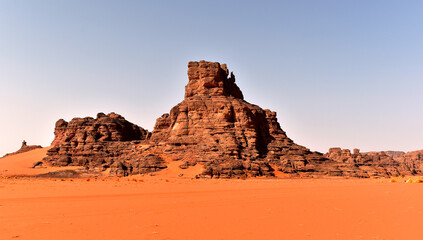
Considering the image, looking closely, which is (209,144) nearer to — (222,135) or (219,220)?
(222,135)

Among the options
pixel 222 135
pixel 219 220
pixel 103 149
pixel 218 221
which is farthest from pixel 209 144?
pixel 218 221

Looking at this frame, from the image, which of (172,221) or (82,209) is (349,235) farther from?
(82,209)

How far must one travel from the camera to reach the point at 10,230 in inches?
322

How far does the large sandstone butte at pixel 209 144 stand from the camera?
146ft

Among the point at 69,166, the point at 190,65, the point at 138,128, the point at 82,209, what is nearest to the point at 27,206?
the point at 82,209

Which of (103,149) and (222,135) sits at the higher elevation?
(222,135)

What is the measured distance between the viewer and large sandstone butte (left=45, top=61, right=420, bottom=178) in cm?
4447

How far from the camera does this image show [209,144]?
46906 mm

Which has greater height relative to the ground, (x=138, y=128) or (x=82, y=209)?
(x=138, y=128)

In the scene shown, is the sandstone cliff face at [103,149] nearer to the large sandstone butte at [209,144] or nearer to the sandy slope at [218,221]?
the large sandstone butte at [209,144]

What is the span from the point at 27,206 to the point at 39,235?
5997 mm

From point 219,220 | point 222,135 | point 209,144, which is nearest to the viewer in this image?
point 219,220

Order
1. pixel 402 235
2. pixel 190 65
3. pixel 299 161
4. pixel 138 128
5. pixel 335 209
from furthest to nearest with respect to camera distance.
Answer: pixel 138 128 → pixel 190 65 → pixel 299 161 → pixel 335 209 → pixel 402 235

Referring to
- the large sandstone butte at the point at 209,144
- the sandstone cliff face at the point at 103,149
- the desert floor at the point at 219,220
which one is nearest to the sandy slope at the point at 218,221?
the desert floor at the point at 219,220
